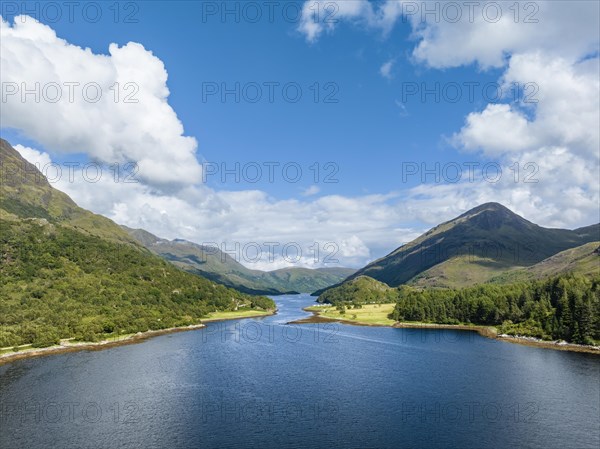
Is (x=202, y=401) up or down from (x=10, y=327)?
down

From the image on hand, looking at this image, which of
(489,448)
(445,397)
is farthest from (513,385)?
(489,448)

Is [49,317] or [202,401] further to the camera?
[49,317]

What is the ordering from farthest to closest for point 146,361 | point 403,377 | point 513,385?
point 146,361 → point 403,377 → point 513,385

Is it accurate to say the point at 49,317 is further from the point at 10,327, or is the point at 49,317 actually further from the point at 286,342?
the point at 286,342

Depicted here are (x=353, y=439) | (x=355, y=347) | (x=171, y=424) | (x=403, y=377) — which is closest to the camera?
(x=353, y=439)

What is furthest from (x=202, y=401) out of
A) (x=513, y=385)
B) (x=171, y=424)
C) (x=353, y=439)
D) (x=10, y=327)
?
(x=10, y=327)

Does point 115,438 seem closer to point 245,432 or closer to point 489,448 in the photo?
point 245,432
